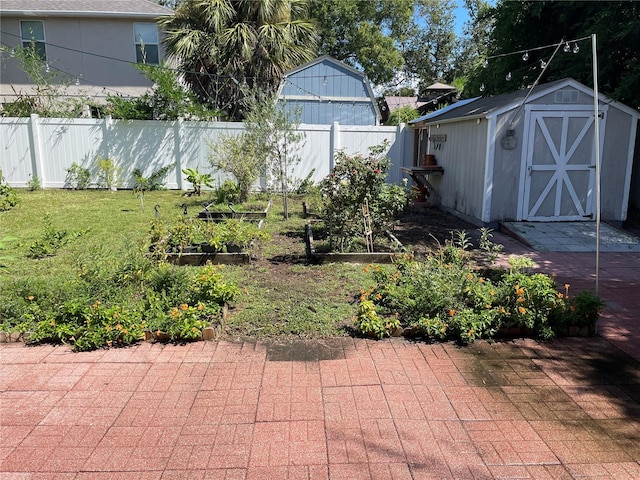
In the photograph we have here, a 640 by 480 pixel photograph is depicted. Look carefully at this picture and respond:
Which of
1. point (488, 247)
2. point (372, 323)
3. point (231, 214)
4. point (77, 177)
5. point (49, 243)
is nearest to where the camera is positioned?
point (372, 323)

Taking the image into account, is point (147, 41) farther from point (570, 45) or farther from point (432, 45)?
point (432, 45)

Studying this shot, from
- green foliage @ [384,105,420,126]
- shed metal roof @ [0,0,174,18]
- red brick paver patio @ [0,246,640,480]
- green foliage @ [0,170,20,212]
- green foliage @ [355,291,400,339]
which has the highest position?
shed metal roof @ [0,0,174,18]

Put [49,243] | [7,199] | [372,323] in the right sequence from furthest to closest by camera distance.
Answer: [7,199] < [49,243] < [372,323]

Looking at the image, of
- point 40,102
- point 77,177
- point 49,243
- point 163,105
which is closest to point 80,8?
point 40,102

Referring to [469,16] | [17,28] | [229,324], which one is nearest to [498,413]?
[229,324]

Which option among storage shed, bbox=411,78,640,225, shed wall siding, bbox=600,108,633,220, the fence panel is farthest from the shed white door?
the fence panel

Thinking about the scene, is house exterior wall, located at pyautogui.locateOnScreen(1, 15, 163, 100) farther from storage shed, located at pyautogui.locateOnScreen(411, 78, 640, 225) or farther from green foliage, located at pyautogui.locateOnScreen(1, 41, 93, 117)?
storage shed, located at pyautogui.locateOnScreen(411, 78, 640, 225)

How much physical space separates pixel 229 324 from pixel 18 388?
1.68 meters

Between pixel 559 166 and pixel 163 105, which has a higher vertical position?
pixel 163 105

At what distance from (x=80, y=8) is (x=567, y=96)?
50.7ft

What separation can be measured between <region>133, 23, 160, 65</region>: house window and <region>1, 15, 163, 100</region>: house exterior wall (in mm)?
141

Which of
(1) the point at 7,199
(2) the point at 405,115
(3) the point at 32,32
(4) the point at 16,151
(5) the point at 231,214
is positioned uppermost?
(3) the point at 32,32

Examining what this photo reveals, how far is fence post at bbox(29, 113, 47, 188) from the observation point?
12539mm

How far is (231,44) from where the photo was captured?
13.9 m
